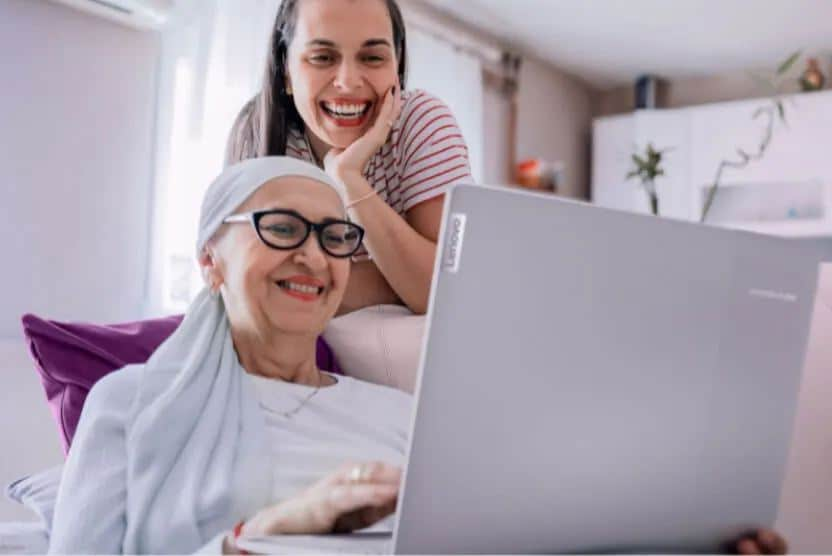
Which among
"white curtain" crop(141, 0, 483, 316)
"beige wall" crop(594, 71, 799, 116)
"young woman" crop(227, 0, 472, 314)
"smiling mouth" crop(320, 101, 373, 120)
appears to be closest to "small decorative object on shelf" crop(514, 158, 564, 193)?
"beige wall" crop(594, 71, 799, 116)

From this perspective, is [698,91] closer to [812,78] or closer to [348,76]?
[812,78]

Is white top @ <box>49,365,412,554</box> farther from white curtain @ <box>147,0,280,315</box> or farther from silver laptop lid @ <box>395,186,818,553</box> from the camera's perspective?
white curtain @ <box>147,0,280,315</box>

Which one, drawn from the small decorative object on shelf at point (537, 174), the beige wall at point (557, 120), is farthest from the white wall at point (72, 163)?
the beige wall at point (557, 120)

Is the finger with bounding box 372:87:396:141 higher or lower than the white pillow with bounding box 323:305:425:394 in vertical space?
higher

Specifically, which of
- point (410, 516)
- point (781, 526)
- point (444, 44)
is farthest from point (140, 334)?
point (444, 44)

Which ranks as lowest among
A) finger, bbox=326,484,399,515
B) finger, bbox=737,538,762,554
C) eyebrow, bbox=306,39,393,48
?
finger, bbox=737,538,762,554

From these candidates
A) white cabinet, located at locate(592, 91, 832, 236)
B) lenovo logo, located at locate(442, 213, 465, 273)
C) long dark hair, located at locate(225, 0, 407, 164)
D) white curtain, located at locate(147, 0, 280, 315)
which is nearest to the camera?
lenovo logo, located at locate(442, 213, 465, 273)

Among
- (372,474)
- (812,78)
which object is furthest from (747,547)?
(812,78)

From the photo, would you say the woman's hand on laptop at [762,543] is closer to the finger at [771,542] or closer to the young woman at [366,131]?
the finger at [771,542]

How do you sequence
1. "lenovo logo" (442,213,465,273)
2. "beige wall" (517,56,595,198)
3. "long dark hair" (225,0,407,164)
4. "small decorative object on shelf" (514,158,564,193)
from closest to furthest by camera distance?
"lenovo logo" (442,213,465,273)
"long dark hair" (225,0,407,164)
"small decorative object on shelf" (514,158,564,193)
"beige wall" (517,56,595,198)

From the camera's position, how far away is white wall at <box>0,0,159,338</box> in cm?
205

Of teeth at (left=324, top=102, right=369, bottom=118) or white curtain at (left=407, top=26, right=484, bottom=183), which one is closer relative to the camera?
teeth at (left=324, top=102, right=369, bottom=118)

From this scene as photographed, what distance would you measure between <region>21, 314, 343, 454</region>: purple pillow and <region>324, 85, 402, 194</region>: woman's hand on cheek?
0.22 meters

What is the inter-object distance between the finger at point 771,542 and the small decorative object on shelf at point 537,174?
3678 mm
